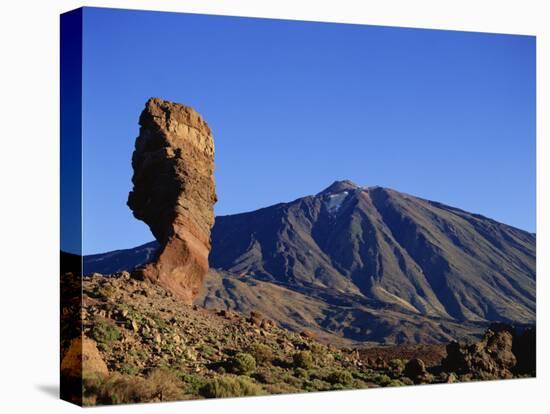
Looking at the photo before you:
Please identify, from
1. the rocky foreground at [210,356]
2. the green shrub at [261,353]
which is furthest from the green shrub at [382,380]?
the green shrub at [261,353]

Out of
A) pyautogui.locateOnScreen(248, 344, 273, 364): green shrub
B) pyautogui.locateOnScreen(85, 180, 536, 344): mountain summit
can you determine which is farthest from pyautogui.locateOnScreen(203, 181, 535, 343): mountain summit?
pyautogui.locateOnScreen(248, 344, 273, 364): green shrub

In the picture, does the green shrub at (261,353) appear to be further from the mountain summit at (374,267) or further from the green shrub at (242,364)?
the mountain summit at (374,267)

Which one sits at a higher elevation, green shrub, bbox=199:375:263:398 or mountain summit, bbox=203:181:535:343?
mountain summit, bbox=203:181:535:343

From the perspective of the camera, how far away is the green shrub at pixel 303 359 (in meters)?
25.0

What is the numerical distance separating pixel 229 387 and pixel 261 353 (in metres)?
1.76

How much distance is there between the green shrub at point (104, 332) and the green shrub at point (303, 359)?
3.96 meters

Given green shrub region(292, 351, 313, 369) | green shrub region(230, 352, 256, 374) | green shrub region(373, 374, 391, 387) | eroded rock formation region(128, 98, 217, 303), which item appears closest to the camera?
green shrub region(230, 352, 256, 374)

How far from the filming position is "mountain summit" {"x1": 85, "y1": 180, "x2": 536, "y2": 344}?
3828 centimetres

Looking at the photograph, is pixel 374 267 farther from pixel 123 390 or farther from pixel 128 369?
pixel 123 390

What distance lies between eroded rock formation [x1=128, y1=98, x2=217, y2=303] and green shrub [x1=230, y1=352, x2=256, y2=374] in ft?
9.12

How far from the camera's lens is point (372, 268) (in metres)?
45.9

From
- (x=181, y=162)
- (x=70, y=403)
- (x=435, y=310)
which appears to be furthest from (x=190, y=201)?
(x=435, y=310)

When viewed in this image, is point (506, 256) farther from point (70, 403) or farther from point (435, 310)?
point (70, 403)

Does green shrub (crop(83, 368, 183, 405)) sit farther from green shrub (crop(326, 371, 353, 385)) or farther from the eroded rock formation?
the eroded rock formation
